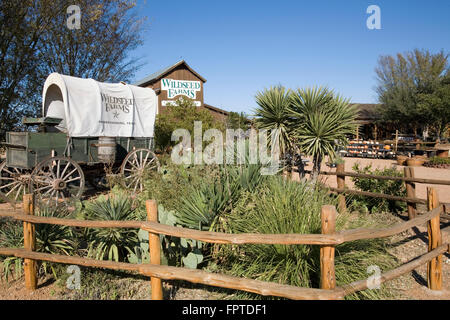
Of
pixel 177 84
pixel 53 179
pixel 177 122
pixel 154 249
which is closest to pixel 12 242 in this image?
pixel 154 249

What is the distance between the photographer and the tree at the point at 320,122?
19.5 feet

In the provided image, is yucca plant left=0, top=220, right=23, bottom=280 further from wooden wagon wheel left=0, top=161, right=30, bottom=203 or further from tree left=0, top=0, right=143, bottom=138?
tree left=0, top=0, right=143, bottom=138

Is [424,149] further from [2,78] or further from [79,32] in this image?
[2,78]

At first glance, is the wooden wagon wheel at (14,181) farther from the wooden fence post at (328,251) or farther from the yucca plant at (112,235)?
the wooden fence post at (328,251)

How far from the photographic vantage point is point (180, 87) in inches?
878

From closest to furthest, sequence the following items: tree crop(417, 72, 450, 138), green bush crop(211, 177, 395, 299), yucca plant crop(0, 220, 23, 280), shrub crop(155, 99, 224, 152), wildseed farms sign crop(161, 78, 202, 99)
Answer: green bush crop(211, 177, 395, 299) → yucca plant crop(0, 220, 23, 280) → shrub crop(155, 99, 224, 152) → tree crop(417, 72, 450, 138) → wildseed farms sign crop(161, 78, 202, 99)

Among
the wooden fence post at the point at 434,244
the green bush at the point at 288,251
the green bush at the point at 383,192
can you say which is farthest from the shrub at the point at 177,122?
the wooden fence post at the point at 434,244

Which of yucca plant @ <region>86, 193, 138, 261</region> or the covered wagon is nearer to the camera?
yucca plant @ <region>86, 193, 138, 261</region>

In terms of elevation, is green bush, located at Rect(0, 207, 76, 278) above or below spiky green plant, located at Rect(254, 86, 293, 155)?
below

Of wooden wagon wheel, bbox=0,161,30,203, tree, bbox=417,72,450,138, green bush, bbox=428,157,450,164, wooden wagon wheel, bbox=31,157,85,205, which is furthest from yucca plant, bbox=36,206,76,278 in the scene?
tree, bbox=417,72,450,138

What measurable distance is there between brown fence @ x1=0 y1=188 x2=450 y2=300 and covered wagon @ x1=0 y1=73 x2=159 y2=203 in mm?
2231

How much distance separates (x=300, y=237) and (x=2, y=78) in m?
11.0

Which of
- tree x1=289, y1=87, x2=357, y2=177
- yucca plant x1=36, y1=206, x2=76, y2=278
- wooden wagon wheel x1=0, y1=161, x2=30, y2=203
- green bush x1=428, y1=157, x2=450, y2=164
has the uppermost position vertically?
tree x1=289, y1=87, x2=357, y2=177

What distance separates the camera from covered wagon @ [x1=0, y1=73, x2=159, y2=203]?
20.2 feet
